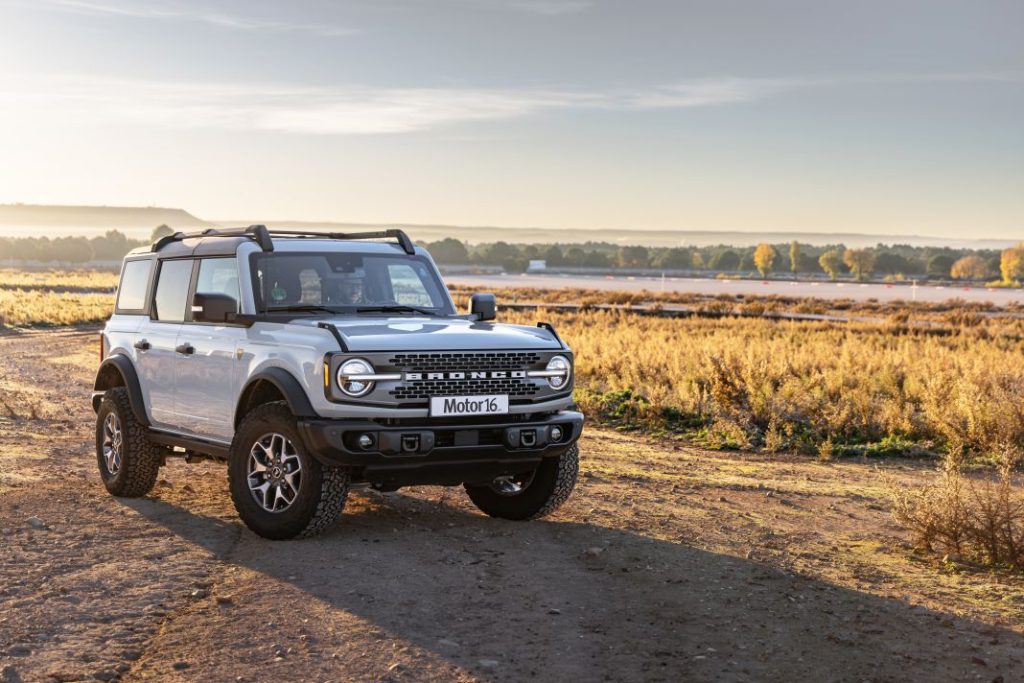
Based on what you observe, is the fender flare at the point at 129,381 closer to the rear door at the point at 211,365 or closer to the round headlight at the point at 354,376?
the rear door at the point at 211,365

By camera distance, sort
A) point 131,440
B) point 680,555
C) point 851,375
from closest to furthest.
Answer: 1. point 680,555
2. point 131,440
3. point 851,375

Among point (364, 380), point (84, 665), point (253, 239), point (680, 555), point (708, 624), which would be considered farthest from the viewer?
point (253, 239)

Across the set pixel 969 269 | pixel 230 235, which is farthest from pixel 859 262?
pixel 230 235

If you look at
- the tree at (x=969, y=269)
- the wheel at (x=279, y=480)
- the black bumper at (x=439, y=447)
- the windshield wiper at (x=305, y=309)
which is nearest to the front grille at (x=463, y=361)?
the black bumper at (x=439, y=447)

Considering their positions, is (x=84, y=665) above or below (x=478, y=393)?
below

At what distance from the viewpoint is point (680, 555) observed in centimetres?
830

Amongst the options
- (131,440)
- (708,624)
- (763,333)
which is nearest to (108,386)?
(131,440)

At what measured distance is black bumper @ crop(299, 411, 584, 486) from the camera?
25.0ft

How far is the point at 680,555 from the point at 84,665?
13.6 ft

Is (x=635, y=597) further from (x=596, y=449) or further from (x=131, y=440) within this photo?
(x=596, y=449)

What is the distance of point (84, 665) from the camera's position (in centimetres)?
574

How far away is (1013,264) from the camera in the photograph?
540 feet

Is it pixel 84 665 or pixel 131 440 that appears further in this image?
pixel 131 440

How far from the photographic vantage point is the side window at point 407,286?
9.30 metres
